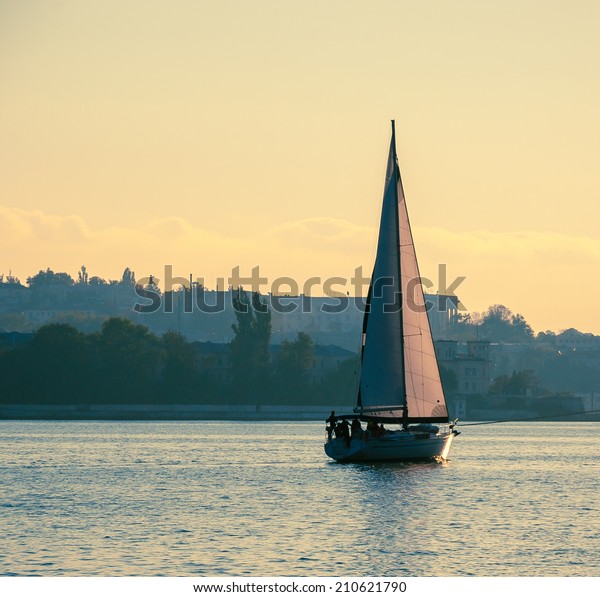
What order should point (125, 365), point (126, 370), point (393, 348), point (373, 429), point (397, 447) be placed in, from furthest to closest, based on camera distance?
point (125, 365) < point (126, 370) < point (393, 348) < point (373, 429) < point (397, 447)

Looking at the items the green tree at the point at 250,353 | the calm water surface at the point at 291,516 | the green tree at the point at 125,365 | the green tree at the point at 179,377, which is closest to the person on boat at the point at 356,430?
the calm water surface at the point at 291,516

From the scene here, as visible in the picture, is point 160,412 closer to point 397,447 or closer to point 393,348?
point 393,348

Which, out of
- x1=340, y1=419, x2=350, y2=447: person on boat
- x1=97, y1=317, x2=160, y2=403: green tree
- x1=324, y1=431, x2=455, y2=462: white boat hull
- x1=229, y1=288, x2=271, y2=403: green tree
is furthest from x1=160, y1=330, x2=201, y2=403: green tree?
x1=324, y1=431, x2=455, y2=462: white boat hull

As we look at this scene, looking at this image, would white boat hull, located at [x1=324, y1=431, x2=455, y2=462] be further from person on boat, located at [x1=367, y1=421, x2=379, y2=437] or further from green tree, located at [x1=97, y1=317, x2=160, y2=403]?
green tree, located at [x1=97, y1=317, x2=160, y2=403]

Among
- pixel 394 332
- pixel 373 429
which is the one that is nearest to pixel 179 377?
pixel 394 332

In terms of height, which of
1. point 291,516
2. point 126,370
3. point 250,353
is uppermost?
point 250,353

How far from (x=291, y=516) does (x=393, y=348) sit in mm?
21855

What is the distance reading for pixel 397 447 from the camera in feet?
239

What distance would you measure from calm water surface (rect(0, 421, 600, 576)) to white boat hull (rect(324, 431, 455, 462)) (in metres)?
0.65

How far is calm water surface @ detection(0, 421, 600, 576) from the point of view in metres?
43.8

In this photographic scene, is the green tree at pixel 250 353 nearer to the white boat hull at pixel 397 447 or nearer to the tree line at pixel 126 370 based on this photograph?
the tree line at pixel 126 370

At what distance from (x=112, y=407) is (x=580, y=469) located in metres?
109

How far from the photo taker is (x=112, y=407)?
187625mm
